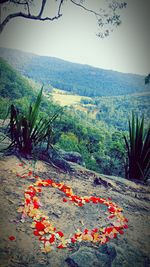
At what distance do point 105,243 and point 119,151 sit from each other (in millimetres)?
9416

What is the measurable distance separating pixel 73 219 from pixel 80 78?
83.0m

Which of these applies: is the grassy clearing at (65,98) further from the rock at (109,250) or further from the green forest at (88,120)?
the rock at (109,250)

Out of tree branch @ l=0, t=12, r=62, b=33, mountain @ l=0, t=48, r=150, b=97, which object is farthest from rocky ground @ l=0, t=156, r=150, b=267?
mountain @ l=0, t=48, r=150, b=97

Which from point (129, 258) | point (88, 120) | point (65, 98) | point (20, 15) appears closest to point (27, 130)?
point (129, 258)

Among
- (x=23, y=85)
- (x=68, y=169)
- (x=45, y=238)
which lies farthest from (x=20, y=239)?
(x=23, y=85)

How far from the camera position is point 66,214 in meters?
2.68

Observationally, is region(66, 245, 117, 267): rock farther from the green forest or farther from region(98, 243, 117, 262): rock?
the green forest

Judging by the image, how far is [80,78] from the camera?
82688 mm

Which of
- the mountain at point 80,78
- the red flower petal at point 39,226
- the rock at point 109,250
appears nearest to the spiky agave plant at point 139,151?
the rock at point 109,250

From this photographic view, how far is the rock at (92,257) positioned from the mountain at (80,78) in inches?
2595

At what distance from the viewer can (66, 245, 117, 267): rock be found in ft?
6.41

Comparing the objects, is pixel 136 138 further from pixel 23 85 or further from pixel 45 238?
pixel 23 85

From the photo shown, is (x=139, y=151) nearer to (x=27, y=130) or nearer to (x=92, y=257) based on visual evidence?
(x=27, y=130)

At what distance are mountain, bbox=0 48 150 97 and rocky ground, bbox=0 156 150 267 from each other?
64.3 meters
